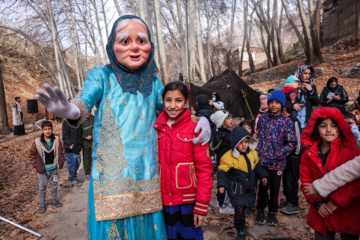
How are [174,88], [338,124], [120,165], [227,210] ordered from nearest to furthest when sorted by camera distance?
[120,165] < [174,88] < [338,124] < [227,210]

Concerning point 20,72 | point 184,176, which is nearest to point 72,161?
point 184,176

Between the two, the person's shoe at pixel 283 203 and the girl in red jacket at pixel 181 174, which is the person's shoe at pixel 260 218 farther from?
the girl in red jacket at pixel 181 174

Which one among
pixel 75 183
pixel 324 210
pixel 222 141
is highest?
pixel 222 141

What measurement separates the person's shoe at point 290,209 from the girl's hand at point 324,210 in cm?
163

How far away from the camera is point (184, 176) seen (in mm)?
1808

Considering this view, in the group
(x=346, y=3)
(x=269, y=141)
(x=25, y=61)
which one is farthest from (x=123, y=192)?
(x=25, y=61)

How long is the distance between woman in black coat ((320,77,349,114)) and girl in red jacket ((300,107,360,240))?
3289 millimetres

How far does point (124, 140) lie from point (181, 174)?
51cm

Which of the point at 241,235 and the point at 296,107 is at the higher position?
the point at 296,107

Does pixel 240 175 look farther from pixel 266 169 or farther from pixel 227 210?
pixel 227 210

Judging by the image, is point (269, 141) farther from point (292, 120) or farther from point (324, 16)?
point (324, 16)

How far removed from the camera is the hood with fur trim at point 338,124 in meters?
2.14

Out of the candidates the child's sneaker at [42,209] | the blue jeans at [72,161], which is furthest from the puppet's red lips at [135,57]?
the blue jeans at [72,161]

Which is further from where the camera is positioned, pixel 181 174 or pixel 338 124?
pixel 338 124
